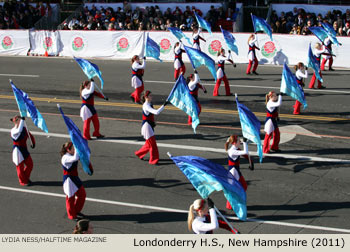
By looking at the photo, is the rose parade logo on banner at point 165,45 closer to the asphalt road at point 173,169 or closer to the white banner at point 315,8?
the asphalt road at point 173,169

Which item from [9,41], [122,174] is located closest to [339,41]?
[122,174]

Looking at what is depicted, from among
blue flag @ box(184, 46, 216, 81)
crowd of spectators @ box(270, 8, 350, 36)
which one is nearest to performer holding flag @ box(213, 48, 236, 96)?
blue flag @ box(184, 46, 216, 81)

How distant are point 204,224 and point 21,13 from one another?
29.2 m

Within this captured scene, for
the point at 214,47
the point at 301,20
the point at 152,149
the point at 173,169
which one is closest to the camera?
the point at 173,169

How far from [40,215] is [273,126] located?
6453mm

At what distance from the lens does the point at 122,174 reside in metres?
13.7

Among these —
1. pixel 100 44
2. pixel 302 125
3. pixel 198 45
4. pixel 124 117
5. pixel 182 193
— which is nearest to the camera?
pixel 182 193

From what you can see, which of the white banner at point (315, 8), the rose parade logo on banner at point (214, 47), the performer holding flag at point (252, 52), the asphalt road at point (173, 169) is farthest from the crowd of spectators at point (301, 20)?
the asphalt road at point (173, 169)

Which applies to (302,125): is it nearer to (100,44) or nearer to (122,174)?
(122,174)

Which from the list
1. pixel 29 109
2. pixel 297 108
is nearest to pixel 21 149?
pixel 29 109

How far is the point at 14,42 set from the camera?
102 ft

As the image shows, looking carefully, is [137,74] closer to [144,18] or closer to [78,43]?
[78,43]

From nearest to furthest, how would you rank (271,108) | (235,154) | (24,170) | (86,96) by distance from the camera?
(235,154)
(24,170)
(271,108)
(86,96)

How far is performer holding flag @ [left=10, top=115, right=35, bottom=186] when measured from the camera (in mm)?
12641
